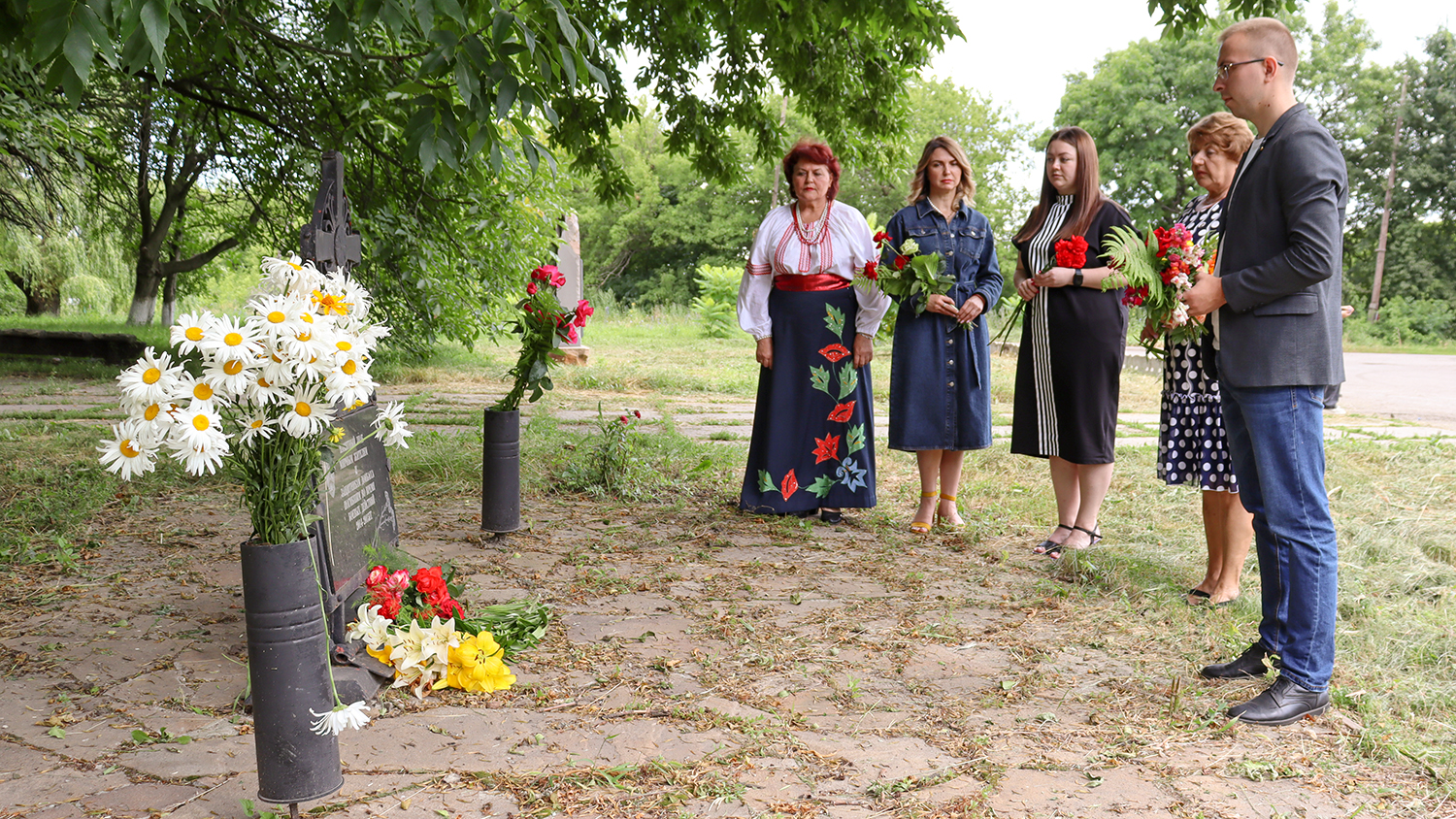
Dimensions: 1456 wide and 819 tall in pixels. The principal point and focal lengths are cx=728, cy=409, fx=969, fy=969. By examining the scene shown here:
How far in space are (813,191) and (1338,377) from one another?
286cm

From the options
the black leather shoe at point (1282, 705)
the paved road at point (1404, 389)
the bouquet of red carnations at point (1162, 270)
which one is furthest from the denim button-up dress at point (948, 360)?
the paved road at point (1404, 389)

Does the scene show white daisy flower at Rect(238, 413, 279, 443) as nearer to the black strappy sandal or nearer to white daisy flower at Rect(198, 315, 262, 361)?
white daisy flower at Rect(198, 315, 262, 361)

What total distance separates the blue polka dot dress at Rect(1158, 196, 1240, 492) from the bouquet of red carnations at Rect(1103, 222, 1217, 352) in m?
0.35

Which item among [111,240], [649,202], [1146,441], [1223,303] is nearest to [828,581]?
[1223,303]

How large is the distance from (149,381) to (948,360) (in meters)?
3.79

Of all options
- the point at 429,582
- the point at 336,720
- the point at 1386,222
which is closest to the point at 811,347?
the point at 429,582

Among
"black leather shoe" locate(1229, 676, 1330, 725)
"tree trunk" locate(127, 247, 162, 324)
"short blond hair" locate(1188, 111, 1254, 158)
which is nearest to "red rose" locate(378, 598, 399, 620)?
"black leather shoe" locate(1229, 676, 1330, 725)

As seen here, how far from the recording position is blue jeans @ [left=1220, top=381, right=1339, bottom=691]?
2.87 m

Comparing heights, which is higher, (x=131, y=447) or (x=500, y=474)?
(x=131, y=447)

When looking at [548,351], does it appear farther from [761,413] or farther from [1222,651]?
[1222,651]

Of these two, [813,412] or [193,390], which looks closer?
[193,390]

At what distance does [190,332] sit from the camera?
7.04ft

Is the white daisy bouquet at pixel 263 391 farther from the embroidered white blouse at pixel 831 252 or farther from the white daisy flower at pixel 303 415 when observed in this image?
the embroidered white blouse at pixel 831 252

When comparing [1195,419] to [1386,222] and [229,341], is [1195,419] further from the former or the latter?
[1386,222]
